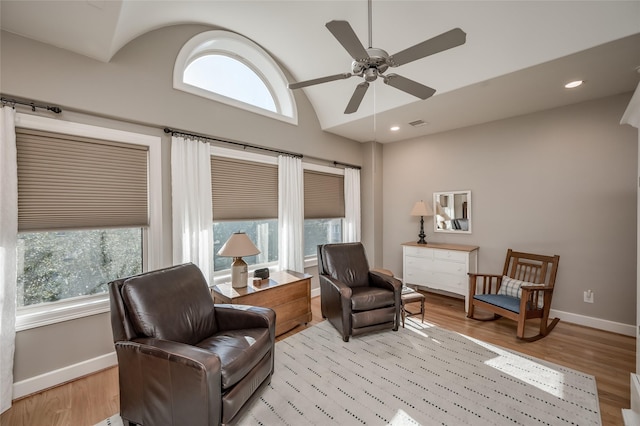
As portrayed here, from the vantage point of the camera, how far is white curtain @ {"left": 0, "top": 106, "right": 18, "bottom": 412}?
6.25 feet

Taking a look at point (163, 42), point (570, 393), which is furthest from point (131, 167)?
point (570, 393)

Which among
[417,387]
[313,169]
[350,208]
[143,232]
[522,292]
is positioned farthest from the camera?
[350,208]

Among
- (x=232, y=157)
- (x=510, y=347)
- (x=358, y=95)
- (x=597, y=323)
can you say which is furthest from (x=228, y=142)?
(x=597, y=323)

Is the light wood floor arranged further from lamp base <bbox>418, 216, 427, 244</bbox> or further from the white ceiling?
the white ceiling

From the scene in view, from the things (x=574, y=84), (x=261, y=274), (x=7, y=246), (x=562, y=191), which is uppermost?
(x=574, y=84)

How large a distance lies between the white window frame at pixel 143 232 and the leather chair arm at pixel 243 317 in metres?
0.97

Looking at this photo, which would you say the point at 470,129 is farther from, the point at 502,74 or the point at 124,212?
the point at 124,212

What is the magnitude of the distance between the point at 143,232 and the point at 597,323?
520cm

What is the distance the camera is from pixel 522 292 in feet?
9.23

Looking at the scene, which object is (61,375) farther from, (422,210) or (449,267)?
(422,210)

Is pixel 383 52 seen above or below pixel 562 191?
above

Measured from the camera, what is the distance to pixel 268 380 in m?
2.04

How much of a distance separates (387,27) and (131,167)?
111 inches

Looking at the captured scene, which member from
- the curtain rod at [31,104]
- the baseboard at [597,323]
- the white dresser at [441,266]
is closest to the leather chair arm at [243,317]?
the curtain rod at [31,104]
